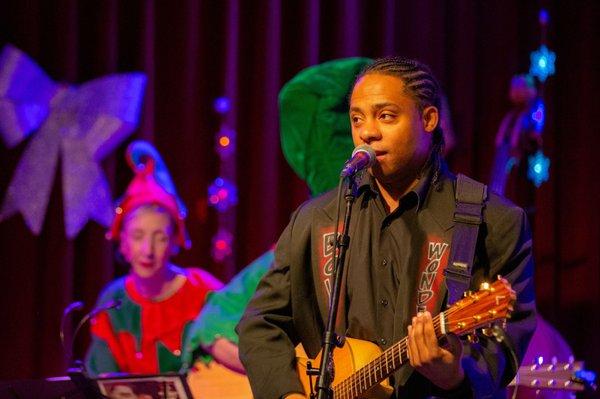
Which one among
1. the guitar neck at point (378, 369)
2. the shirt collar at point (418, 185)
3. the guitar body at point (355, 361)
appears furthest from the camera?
the shirt collar at point (418, 185)

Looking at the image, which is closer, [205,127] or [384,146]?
[384,146]

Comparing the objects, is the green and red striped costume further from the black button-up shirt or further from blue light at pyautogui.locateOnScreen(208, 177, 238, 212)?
the black button-up shirt

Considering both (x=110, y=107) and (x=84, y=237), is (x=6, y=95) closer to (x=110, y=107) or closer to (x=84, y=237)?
(x=110, y=107)

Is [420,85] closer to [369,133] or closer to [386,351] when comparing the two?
[369,133]

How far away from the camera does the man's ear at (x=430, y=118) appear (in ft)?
9.68

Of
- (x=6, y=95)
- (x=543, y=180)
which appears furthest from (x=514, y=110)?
(x=6, y=95)

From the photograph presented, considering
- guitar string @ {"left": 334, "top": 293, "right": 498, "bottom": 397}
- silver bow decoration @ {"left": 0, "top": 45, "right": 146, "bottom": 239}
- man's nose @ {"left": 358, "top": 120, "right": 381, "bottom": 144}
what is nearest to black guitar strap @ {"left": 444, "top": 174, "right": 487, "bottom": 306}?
guitar string @ {"left": 334, "top": 293, "right": 498, "bottom": 397}

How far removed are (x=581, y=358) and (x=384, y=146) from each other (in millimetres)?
2761

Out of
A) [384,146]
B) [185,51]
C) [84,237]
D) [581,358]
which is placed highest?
[185,51]

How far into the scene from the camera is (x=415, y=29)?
543 centimetres

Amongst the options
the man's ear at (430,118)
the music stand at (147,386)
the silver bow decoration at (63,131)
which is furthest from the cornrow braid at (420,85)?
the silver bow decoration at (63,131)

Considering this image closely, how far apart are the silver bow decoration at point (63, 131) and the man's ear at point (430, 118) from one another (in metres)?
2.72

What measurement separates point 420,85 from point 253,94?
2.54 meters

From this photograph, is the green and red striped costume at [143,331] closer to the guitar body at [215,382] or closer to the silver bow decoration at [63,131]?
the guitar body at [215,382]
